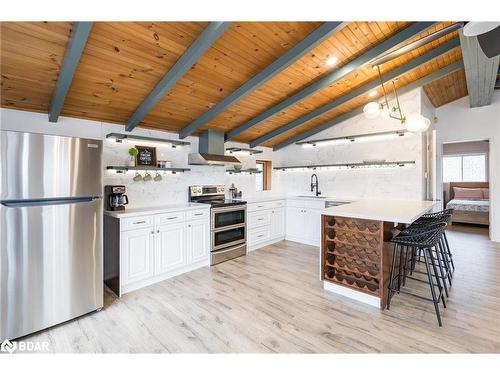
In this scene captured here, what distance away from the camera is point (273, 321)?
7.68 ft

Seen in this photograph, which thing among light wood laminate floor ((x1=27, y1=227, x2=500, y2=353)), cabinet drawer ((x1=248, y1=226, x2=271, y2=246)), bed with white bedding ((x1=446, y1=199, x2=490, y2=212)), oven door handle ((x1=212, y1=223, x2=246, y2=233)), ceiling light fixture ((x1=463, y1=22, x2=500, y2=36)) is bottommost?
light wood laminate floor ((x1=27, y1=227, x2=500, y2=353))

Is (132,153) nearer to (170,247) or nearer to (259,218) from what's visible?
(170,247)

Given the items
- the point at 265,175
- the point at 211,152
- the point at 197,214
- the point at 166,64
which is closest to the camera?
the point at 166,64

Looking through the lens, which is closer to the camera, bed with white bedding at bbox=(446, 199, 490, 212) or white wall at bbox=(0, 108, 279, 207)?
white wall at bbox=(0, 108, 279, 207)

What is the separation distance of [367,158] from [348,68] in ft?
7.04

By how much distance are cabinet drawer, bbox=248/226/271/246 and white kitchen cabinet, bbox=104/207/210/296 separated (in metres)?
1.11

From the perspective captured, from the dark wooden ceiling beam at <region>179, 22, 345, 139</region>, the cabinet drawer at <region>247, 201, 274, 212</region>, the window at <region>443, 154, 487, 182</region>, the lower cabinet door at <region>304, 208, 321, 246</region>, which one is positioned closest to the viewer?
the dark wooden ceiling beam at <region>179, 22, 345, 139</region>

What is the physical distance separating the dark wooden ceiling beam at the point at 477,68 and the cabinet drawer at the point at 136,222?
164 inches

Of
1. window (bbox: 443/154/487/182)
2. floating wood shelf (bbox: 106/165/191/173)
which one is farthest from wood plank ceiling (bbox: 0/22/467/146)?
window (bbox: 443/154/487/182)

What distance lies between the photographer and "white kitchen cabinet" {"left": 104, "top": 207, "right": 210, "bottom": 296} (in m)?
2.88

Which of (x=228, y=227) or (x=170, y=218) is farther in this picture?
(x=228, y=227)

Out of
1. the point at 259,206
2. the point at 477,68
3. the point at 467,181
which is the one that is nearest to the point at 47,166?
the point at 259,206
